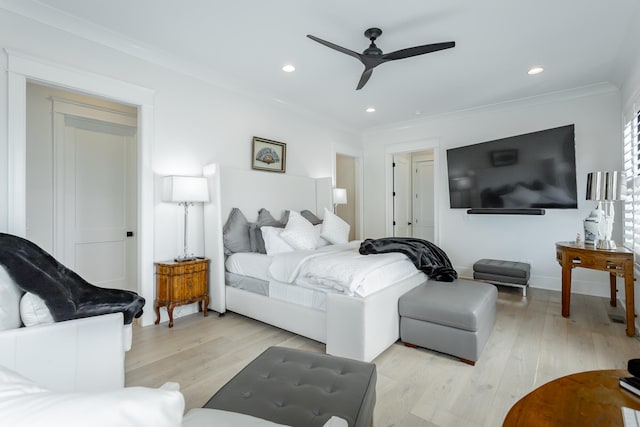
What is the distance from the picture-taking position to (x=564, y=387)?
3.78ft

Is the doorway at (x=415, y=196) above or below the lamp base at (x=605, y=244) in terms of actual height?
above

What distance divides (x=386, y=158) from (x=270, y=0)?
4.09 m

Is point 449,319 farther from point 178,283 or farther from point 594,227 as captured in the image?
point 178,283

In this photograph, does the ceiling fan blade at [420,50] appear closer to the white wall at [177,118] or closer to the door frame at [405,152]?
the white wall at [177,118]

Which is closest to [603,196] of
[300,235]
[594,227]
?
[594,227]

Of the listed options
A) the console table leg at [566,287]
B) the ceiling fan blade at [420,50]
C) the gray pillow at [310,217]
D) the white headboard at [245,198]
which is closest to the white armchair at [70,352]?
the white headboard at [245,198]

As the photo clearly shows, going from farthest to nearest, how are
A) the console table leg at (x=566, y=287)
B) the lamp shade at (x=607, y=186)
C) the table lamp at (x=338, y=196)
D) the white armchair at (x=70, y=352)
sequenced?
1. the table lamp at (x=338, y=196)
2. the console table leg at (x=566, y=287)
3. the lamp shade at (x=607, y=186)
4. the white armchair at (x=70, y=352)

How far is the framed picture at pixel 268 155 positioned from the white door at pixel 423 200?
3.40 meters

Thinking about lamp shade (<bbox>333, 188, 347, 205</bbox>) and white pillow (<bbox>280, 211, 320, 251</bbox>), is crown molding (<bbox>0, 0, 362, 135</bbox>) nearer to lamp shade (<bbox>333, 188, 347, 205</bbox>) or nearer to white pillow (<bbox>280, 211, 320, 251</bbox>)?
lamp shade (<bbox>333, 188, 347, 205</bbox>)

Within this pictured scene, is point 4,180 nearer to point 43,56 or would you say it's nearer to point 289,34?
point 43,56

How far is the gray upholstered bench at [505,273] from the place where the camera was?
404 centimetres

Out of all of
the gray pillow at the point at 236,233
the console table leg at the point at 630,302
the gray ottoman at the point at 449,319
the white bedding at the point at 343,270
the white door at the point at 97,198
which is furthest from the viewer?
the white door at the point at 97,198

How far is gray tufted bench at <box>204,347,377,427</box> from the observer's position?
1.18 metres

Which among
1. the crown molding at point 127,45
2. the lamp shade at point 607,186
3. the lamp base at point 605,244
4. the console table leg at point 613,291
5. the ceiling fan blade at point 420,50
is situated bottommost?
the console table leg at point 613,291
